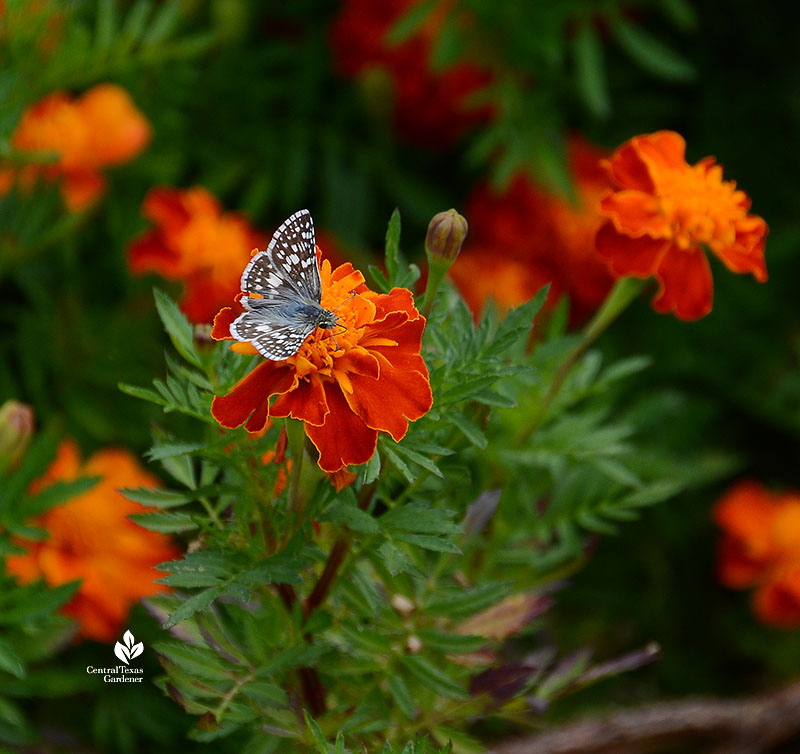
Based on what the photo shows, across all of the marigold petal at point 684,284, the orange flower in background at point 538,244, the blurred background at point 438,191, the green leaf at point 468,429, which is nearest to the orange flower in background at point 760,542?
the blurred background at point 438,191

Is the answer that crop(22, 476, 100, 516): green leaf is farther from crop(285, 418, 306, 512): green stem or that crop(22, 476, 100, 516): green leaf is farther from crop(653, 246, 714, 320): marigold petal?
crop(653, 246, 714, 320): marigold petal

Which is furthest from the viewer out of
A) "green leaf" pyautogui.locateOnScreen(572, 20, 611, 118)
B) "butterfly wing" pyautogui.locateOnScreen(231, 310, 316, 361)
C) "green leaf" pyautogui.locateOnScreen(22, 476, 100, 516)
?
"green leaf" pyautogui.locateOnScreen(572, 20, 611, 118)

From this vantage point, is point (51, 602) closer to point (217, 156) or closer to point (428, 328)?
point (428, 328)

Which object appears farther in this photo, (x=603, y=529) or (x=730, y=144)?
(x=730, y=144)

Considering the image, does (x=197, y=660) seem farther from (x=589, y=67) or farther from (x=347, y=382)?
(x=589, y=67)

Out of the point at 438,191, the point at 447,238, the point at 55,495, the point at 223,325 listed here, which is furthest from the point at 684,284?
the point at 438,191

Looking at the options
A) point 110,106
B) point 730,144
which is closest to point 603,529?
point 110,106

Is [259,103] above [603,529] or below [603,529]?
above

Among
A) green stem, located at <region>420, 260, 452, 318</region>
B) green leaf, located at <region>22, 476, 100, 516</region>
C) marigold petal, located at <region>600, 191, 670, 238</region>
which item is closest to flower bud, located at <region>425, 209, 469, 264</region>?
green stem, located at <region>420, 260, 452, 318</region>
